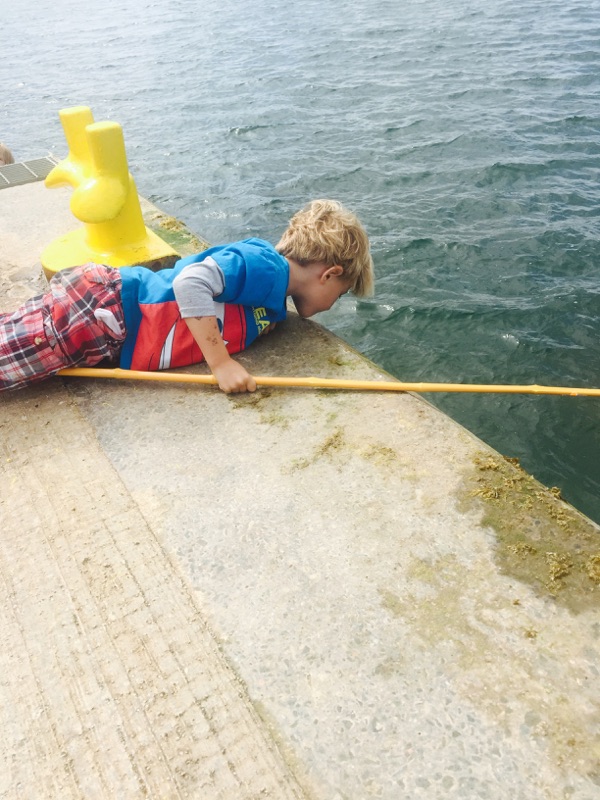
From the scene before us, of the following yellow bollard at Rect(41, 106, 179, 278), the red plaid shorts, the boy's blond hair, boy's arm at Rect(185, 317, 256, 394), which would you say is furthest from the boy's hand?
yellow bollard at Rect(41, 106, 179, 278)

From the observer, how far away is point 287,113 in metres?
8.68

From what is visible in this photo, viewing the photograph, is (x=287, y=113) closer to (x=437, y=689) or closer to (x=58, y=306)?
(x=58, y=306)

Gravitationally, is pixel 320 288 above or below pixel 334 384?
above

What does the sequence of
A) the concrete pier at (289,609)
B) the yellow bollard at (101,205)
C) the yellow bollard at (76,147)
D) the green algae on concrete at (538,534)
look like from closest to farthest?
the concrete pier at (289,609) → the green algae on concrete at (538,534) → the yellow bollard at (101,205) → the yellow bollard at (76,147)

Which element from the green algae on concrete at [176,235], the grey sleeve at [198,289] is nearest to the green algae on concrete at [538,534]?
the grey sleeve at [198,289]

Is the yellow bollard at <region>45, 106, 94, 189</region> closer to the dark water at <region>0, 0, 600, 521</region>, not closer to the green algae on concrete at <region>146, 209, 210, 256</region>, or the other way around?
the green algae on concrete at <region>146, 209, 210, 256</region>

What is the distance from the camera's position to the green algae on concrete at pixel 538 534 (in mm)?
1858

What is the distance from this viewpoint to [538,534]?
2.01 meters

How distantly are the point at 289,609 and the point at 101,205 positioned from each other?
230cm

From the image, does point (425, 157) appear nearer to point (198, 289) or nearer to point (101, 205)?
point (101, 205)

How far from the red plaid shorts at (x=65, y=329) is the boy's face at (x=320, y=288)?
81cm

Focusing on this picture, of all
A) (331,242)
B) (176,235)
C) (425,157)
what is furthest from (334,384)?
(425,157)

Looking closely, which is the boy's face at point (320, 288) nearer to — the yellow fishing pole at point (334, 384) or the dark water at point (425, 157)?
the yellow fishing pole at point (334, 384)

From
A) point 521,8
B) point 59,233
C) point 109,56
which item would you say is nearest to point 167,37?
point 109,56
